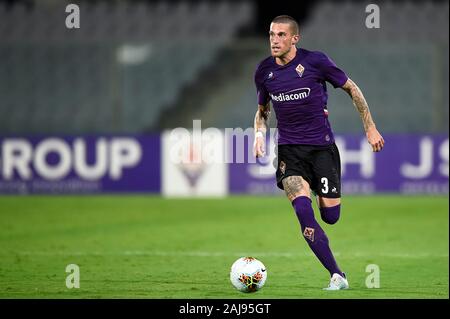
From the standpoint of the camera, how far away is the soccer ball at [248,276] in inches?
276

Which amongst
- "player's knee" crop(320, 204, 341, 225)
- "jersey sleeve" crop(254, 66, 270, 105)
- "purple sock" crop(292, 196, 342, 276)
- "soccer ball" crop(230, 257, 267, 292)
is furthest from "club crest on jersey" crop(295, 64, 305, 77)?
"soccer ball" crop(230, 257, 267, 292)

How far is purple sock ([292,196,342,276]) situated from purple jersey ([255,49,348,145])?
557mm

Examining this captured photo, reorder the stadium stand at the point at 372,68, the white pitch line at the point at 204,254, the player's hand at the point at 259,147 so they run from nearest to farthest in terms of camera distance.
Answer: the player's hand at the point at 259,147 < the white pitch line at the point at 204,254 < the stadium stand at the point at 372,68

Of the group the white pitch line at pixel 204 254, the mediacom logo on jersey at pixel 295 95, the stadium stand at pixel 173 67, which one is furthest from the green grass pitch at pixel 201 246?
the stadium stand at pixel 173 67

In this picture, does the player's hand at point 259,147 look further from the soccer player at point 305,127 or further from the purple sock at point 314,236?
the purple sock at point 314,236

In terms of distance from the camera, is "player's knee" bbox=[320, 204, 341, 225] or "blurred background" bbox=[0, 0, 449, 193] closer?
"player's knee" bbox=[320, 204, 341, 225]

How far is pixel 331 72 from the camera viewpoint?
732cm

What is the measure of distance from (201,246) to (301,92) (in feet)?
12.5

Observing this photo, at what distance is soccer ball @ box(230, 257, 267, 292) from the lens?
276 inches

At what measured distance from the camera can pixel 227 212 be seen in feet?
48.3

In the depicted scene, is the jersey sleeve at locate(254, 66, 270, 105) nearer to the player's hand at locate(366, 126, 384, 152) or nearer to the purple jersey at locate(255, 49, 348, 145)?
the purple jersey at locate(255, 49, 348, 145)

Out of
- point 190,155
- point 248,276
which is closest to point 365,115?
point 248,276

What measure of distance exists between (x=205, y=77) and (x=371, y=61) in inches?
153

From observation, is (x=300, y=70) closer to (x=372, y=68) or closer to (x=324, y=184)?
(x=324, y=184)
